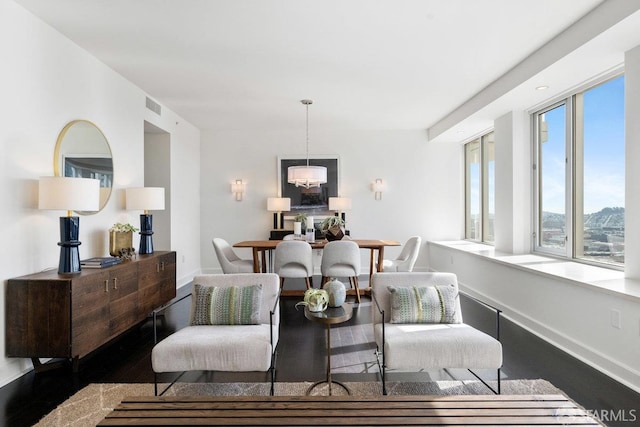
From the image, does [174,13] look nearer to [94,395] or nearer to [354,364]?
[94,395]

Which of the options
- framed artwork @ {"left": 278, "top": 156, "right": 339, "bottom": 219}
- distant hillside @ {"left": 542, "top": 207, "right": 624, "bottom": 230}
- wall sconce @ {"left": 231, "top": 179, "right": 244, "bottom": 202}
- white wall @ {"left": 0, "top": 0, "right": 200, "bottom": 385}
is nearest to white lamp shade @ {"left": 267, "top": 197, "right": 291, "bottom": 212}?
framed artwork @ {"left": 278, "top": 156, "right": 339, "bottom": 219}

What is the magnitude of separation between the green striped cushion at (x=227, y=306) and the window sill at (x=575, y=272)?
8.65ft

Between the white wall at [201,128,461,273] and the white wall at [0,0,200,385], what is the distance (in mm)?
2761

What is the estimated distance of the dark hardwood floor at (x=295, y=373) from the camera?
236 centimetres

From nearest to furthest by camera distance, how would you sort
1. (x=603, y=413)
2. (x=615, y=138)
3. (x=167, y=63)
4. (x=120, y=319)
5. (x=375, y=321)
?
(x=603, y=413), (x=375, y=321), (x=120, y=319), (x=615, y=138), (x=167, y=63)

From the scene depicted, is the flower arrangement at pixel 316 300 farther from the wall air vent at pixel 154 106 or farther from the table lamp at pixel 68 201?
the wall air vent at pixel 154 106

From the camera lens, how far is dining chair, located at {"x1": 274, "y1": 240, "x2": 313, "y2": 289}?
466 centimetres

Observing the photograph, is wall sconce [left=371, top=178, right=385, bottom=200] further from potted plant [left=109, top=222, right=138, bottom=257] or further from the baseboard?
potted plant [left=109, top=222, right=138, bottom=257]

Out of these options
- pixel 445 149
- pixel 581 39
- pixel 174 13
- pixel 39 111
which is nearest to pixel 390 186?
pixel 445 149

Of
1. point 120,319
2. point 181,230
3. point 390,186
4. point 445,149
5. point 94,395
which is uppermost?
point 445,149

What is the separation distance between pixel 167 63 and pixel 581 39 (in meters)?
3.87

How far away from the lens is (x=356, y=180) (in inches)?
279

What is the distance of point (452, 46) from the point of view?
11.5 feet

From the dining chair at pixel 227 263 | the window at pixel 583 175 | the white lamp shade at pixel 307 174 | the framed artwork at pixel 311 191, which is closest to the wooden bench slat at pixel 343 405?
the window at pixel 583 175
